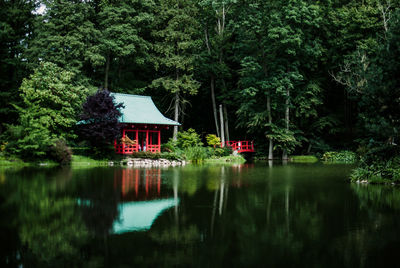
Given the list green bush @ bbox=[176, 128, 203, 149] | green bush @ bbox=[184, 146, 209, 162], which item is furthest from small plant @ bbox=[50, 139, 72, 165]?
green bush @ bbox=[176, 128, 203, 149]

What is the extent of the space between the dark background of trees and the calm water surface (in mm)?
21548

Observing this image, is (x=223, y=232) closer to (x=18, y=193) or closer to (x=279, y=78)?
(x=18, y=193)

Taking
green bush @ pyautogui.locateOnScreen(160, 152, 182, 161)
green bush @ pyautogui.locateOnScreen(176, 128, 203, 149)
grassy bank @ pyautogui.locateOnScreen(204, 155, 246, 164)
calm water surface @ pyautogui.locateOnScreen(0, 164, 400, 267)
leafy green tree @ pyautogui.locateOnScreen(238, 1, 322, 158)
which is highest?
leafy green tree @ pyautogui.locateOnScreen(238, 1, 322, 158)

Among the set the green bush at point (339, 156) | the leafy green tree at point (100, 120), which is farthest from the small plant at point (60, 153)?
the green bush at point (339, 156)

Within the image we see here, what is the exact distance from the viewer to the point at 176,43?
108 ft

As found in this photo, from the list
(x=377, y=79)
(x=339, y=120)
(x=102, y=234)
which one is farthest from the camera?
(x=339, y=120)

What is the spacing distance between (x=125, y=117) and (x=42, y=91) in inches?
221

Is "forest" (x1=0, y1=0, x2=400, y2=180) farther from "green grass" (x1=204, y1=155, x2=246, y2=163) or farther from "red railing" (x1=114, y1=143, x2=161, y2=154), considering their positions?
"red railing" (x1=114, y1=143, x2=161, y2=154)

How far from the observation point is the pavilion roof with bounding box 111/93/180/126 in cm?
2625

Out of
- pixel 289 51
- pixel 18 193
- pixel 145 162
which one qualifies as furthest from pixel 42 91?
pixel 289 51

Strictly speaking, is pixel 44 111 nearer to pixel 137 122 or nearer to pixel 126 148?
pixel 126 148

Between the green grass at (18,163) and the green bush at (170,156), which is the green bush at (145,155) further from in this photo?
the green grass at (18,163)

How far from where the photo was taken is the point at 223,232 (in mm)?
5574

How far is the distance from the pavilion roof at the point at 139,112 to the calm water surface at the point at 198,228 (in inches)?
652
